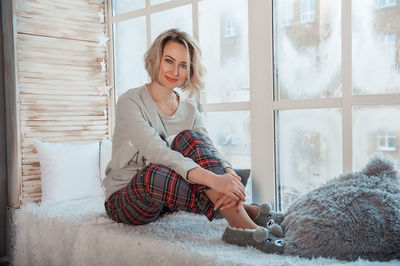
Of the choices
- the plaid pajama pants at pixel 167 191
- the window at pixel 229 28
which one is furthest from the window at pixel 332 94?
the plaid pajama pants at pixel 167 191

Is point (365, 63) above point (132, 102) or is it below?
above

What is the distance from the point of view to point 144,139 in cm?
155

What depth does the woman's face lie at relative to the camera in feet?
5.68

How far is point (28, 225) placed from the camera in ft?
6.64

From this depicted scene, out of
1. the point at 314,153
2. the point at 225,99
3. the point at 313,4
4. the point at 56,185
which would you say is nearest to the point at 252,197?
the point at 314,153

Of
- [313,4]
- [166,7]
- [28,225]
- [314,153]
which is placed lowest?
[28,225]

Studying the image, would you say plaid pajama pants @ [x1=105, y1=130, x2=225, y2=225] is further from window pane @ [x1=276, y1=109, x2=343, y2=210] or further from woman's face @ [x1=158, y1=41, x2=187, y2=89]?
window pane @ [x1=276, y1=109, x2=343, y2=210]

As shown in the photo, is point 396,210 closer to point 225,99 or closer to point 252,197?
point 252,197

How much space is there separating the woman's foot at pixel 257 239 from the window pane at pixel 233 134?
67cm

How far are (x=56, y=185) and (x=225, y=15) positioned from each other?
1264 mm

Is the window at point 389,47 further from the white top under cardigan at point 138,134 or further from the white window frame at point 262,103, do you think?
the white top under cardigan at point 138,134

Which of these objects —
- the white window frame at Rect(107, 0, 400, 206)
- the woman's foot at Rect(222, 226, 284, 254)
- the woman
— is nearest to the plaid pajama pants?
the woman

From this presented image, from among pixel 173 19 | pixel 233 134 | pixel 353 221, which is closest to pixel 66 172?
pixel 233 134

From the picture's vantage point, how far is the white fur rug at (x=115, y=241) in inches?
48.4
